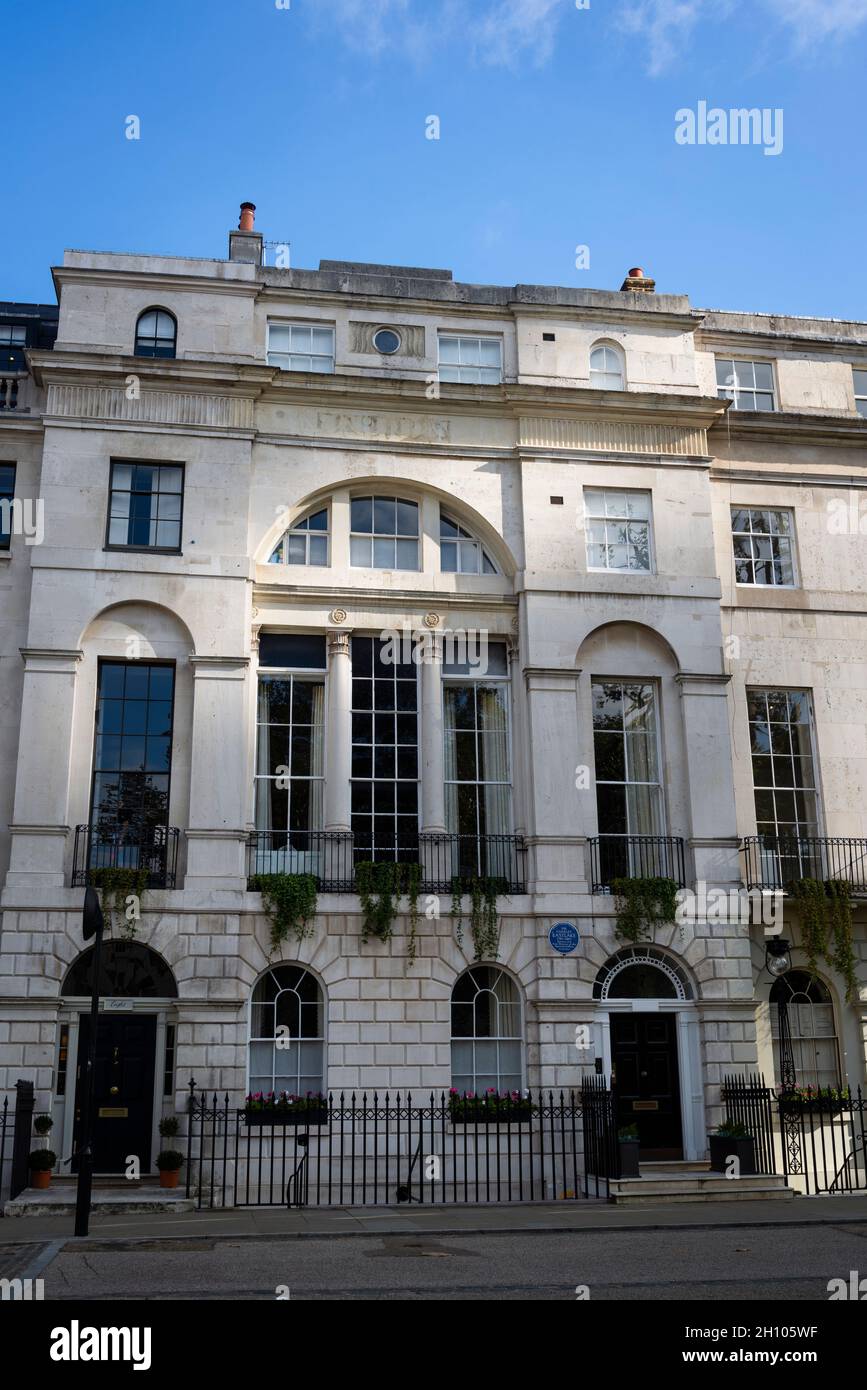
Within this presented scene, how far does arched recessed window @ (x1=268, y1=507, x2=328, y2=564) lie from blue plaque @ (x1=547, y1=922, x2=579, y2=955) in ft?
26.2

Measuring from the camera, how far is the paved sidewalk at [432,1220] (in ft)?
49.9

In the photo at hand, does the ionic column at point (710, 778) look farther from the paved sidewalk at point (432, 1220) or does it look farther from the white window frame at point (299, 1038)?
the white window frame at point (299, 1038)

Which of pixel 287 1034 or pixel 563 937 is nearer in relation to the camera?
pixel 287 1034

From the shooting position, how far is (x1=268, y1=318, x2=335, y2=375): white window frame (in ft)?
80.1

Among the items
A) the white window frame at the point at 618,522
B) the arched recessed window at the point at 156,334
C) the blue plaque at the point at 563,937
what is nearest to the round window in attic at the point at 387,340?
the arched recessed window at the point at 156,334

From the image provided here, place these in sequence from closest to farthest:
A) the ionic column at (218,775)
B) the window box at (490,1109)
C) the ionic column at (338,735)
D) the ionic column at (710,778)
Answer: the window box at (490,1109)
the ionic column at (218,775)
the ionic column at (338,735)
the ionic column at (710,778)

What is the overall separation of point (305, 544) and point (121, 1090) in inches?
402

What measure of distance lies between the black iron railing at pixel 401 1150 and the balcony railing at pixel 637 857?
3.78 meters

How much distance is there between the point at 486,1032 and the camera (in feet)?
72.2

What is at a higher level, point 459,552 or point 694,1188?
point 459,552

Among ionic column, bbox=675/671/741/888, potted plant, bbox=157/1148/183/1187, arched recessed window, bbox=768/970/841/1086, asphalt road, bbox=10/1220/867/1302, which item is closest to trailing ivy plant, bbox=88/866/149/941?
potted plant, bbox=157/1148/183/1187

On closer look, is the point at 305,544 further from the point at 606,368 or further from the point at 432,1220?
the point at 432,1220

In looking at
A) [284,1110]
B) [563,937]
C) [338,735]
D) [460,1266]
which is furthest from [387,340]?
[460,1266]

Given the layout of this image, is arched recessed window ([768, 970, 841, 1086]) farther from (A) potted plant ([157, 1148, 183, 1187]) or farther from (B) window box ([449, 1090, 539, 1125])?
(A) potted plant ([157, 1148, 183, 1187])
